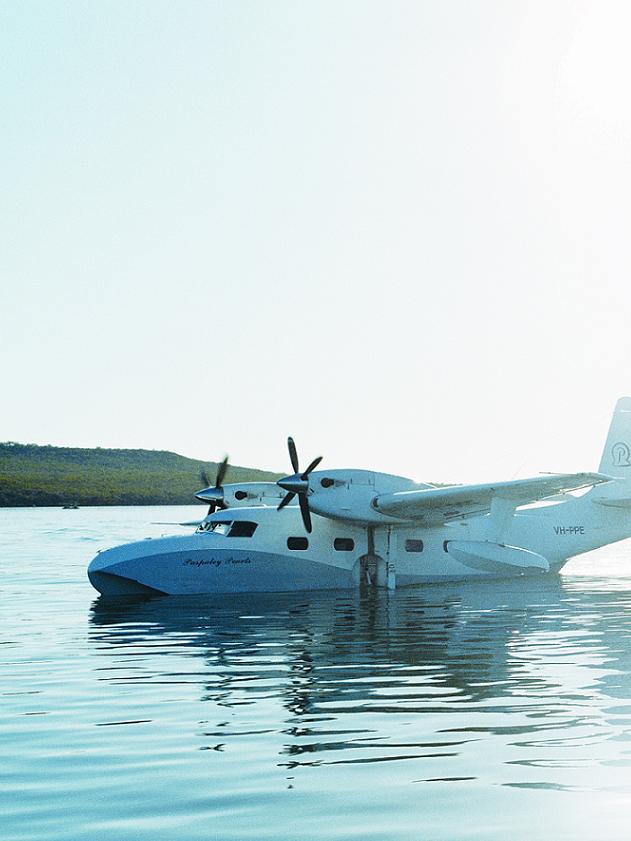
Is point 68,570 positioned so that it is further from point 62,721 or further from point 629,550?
point 629,550

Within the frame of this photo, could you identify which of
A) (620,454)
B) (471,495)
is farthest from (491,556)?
(620,454)

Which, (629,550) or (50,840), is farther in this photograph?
(629,550)

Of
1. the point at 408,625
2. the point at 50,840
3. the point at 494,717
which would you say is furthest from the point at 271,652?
the point at 50,840

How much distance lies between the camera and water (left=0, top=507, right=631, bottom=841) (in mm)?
8086

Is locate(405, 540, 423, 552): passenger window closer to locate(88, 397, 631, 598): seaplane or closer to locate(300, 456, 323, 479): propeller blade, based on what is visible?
locate(88, 397, 631, 598): seaplane

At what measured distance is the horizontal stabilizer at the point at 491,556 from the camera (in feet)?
91.0

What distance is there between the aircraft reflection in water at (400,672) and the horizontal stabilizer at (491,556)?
1004 millimetres

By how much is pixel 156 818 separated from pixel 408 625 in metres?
14.3

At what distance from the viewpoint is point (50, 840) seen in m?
7.56

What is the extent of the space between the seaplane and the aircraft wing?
3 centimetres

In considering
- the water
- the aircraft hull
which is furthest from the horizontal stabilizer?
the aircraft hull

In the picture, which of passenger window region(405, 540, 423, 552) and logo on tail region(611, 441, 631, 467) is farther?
logo on tail region(611, 441, 631, 467)

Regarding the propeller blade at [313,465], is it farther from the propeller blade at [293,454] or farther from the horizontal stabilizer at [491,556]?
the horizontal stabilizer at [491,556]

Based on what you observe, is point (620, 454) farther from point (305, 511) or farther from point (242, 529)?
point (242, 529)
